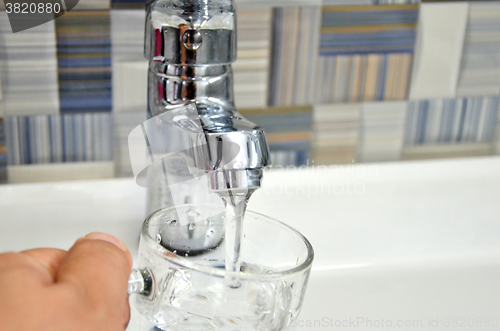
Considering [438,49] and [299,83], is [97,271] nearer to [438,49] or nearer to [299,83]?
[299,83]

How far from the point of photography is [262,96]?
1.44 ft

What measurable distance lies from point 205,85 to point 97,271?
149 millimetres

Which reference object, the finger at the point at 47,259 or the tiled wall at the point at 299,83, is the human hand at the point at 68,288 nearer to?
the finger at the point at 47,259

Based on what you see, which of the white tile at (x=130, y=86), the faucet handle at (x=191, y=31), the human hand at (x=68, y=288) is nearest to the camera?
the human hand at (x=68, y=288)

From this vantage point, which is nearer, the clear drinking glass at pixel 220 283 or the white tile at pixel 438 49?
the clear drinking glass at pixel 220 283

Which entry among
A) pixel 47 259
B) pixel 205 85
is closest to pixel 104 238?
pixel 47 259

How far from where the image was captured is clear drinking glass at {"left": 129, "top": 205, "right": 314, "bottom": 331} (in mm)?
241

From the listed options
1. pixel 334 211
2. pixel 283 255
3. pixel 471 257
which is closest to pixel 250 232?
pixel 283 255

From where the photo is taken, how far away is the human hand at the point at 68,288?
0.17 m

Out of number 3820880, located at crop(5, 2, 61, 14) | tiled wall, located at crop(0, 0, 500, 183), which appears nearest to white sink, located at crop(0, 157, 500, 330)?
tiled wall, located at crop(0, 0, 500, 183)

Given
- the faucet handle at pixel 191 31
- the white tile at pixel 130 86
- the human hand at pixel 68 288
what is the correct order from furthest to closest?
the white tile at pixel 130 86, the faucet handle at pixel 191 31, the human hand at pixel 68 288

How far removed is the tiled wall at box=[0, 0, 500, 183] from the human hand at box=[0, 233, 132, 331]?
210 mm

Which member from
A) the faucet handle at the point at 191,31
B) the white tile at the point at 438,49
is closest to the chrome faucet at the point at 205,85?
the faucet handle at the point at 191,31

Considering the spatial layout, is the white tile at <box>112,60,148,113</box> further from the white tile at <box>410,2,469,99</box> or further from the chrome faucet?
the white tile at <box>410,2,469,99</box>
